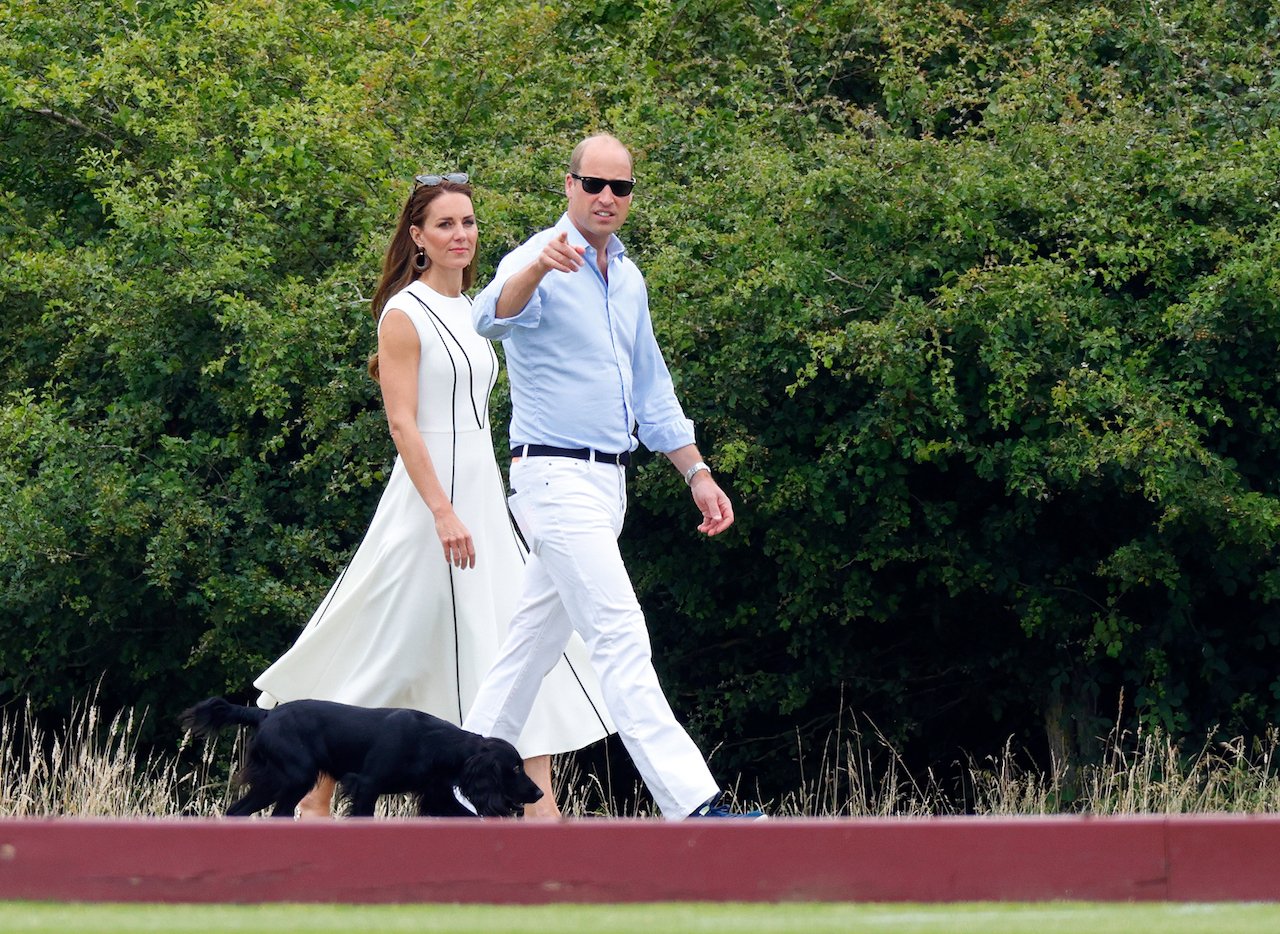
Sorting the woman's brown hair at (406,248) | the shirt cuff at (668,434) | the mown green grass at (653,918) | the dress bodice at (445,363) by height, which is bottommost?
the mown green grass at (653,918)

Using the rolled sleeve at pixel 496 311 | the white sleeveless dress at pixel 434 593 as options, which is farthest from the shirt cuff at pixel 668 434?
the rolled sleeve at pixel 496 311

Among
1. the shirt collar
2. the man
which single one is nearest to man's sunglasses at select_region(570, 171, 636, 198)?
the man

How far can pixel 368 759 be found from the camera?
5.76 meters

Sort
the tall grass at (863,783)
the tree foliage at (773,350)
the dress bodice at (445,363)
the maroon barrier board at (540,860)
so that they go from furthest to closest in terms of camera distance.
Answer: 1. the tree foliage at (773,350)
2. the tall grass at (863,783)
3. the dress bodice at (445,363)
4. the maroon barrier board at (540,860)

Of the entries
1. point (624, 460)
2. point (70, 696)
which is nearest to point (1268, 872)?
point (624, 460)

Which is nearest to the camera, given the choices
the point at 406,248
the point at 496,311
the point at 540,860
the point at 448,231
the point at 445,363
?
the point at 540,860

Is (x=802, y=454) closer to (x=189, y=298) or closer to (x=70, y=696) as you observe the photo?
(x=189, y=298)

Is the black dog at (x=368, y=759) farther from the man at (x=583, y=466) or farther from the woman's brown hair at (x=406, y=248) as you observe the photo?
the woman's brown hair at (x=406, y=248)

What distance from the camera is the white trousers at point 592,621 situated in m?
5.57

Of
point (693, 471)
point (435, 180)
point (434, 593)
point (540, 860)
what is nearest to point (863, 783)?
point (693, 471)

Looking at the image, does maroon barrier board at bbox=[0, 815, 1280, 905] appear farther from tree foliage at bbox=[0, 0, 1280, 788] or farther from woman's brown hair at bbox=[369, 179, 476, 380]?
tree foliage at bbox=[0, 0, 1280, 788]

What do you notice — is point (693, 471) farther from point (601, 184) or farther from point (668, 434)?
point (601, 184)

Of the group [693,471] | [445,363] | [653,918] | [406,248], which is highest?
[406,248]

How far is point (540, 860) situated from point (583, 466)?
1.87 m
